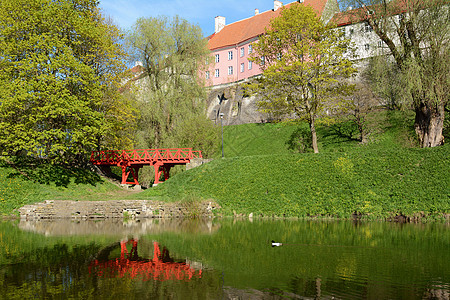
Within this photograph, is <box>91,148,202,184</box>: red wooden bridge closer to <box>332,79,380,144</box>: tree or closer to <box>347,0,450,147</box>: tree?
<box>332,79,380,144</box>: tree

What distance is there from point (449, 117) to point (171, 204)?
2460 centimetres

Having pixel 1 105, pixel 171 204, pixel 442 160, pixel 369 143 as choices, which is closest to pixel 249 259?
pixel 171 204

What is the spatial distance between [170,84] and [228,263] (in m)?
29.5

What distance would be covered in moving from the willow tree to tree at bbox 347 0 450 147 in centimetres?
1810

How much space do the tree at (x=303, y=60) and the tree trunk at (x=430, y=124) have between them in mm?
5753

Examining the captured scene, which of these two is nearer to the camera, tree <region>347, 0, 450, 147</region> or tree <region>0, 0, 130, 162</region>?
tree <region>347, 0, 450, 147</region>

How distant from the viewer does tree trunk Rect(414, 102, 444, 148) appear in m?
23.2

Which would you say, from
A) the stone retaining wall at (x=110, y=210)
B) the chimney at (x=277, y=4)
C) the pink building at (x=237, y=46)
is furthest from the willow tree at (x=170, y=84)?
the chimney at (x=277, y=4)

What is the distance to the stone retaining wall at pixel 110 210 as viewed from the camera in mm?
24125

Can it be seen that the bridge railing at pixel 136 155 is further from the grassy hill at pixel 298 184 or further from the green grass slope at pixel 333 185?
the green grass slope at pixel 333 185

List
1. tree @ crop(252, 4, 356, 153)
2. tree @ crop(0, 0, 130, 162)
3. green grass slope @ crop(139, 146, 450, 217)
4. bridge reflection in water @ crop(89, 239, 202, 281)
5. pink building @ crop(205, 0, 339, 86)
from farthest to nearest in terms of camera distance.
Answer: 1. pink building @ crop(205, 0, 339, 86)
2. tree @ crop(252, 4, 356, 153)
3. tree @ crop(0, 0, 130, 162)
4. green grass slope @ crop(139, 146, 450, 217)
5. bridge reflection in water @ crop(89, 239, 202, 281)

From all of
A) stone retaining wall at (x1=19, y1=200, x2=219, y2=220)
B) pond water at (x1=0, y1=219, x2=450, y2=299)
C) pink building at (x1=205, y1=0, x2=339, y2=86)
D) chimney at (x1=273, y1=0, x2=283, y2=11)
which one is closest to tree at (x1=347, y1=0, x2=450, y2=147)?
pond water at (x1=0, y1=219, x2=450, y2=299)

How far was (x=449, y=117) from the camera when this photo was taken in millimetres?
33750

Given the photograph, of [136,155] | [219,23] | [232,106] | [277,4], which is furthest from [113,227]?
[219,23]
